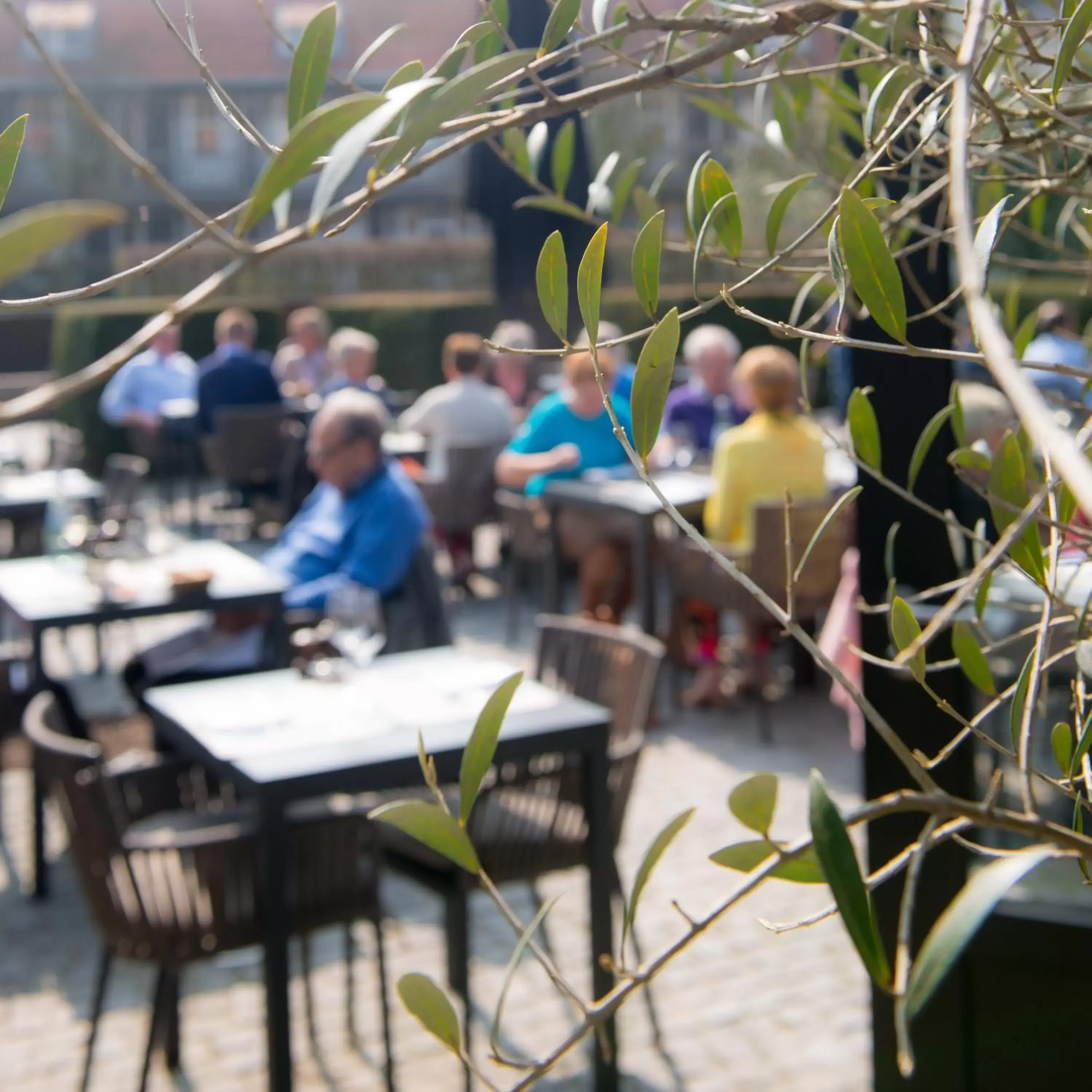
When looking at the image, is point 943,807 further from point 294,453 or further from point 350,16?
point 350,16

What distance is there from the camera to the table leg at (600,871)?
10.9ft

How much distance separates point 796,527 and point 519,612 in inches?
122

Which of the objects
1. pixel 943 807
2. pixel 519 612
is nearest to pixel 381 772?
pixel 943 807

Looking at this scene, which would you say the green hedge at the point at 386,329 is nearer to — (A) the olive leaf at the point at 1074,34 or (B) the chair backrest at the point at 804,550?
(B) the chair backrest at the point at 804,550

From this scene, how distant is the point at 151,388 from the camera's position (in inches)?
480

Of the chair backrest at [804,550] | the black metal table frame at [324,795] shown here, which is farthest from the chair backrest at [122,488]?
the black metal table frame at [324,795]

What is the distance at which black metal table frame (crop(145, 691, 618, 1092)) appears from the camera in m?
3.01

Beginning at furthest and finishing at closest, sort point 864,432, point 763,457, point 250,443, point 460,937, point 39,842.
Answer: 1. point 250,443
2. point 763,457
3. point 39,842
4. point 460,937
5. point 864,432

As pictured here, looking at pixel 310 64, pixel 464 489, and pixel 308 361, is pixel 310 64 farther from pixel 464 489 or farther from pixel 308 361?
pixel 308 361

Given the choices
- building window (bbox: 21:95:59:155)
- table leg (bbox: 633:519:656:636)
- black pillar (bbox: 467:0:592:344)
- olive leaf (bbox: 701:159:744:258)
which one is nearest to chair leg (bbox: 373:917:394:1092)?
olive leaf (bbox: 701:159:744:258)

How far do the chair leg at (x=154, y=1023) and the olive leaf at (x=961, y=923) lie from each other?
9.61 ft

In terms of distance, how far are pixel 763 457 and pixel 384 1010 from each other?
3242 millimetres

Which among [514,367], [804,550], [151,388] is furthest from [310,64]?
[151,388]

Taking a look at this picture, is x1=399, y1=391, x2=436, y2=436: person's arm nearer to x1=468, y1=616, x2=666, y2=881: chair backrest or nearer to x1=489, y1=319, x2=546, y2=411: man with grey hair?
x1=489, y1=319, x2=546, y2=411: man with grey hair
